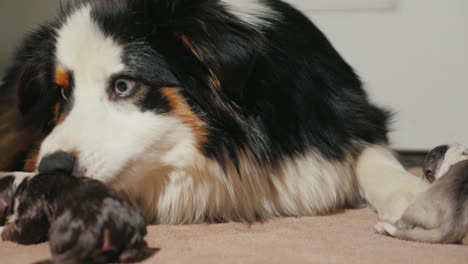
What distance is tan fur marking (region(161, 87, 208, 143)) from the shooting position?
1723 mm

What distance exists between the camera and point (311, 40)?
2.10 m

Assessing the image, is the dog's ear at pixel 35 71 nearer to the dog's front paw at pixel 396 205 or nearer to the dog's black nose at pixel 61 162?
the dog's black nose at pixel 61 162

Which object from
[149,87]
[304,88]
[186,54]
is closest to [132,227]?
[149,87]

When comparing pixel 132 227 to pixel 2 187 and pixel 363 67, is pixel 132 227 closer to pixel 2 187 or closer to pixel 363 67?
pixel 2 187

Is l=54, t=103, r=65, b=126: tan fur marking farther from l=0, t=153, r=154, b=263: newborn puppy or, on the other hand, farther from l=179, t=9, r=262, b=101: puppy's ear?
l=179, t=9, r=262, b=101: puppy's ear

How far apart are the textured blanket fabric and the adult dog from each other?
102 mm

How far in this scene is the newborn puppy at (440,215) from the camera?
1532 millimetres

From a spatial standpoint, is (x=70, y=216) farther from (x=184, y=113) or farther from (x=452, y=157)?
(x=452, y=157)

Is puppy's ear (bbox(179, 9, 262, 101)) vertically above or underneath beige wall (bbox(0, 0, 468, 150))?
above

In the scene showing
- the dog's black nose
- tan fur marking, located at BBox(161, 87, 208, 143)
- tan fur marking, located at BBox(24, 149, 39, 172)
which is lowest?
tan fur marking, located at BBox(24, 149, 39, 172)

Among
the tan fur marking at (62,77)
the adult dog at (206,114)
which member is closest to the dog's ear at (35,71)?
the adult dog at (206,114)

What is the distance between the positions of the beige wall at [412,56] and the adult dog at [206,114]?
1.02m

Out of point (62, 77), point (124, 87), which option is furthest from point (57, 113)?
point (124, 87)

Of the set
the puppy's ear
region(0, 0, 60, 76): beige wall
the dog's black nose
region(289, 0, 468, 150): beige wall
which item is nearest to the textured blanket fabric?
the dog's black nose
